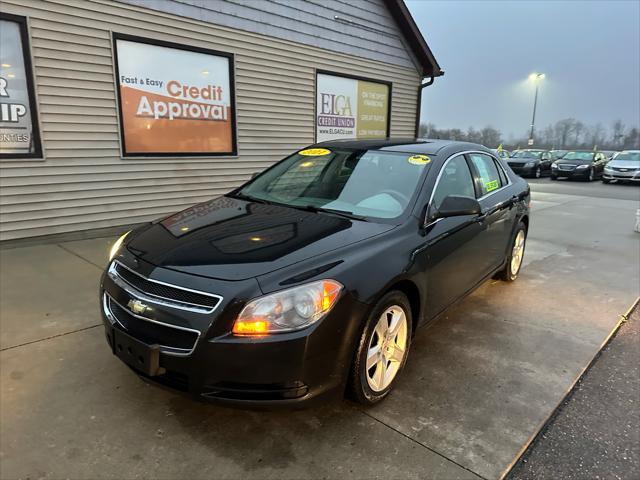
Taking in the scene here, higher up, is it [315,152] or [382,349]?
[315,152]

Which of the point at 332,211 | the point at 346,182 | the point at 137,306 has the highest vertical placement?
the point at 346,182

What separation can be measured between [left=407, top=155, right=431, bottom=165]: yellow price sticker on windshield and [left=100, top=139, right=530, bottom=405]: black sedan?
0.01 metres

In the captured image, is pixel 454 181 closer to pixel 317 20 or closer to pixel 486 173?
pixel 486 173

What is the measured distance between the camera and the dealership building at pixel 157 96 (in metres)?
5.57

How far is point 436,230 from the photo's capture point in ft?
9.73

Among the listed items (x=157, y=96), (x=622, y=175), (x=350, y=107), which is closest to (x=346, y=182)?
(x=157, y=96)

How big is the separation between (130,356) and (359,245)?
4.31 ft

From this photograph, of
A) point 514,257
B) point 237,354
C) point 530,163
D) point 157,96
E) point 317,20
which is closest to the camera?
point 237,354

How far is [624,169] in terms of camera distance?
1903 cm

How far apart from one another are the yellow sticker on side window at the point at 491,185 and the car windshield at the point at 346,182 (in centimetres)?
100

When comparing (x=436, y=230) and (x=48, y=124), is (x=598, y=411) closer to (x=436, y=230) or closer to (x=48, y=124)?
(x=436, y=230)

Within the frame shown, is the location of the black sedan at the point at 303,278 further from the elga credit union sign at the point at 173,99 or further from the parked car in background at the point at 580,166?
the parked car in background at the point at 580,166

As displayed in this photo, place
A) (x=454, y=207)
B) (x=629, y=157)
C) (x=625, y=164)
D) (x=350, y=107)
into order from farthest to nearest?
(x=629, y=157) → (x=625, y=164) → (x=350, y=107) → (x=454, y=207)

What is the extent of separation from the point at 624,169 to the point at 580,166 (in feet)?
5.51
